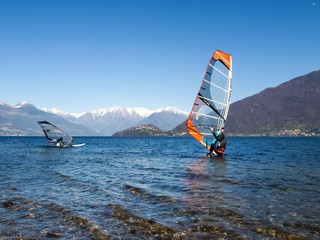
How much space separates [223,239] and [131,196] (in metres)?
6.24

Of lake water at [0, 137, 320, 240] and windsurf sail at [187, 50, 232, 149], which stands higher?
windsurf sail at [187, 50, 232, 149]

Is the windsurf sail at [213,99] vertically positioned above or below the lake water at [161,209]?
above

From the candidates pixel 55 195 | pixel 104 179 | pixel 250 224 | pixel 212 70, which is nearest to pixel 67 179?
pixel 104 179

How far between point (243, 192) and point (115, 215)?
22.7 feet

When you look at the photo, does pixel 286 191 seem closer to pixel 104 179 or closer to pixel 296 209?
pixel 296 209

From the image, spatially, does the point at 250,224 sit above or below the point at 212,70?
below

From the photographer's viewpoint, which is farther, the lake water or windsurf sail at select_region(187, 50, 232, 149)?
windsurf sail at select_region(187, 50, 232, 149)

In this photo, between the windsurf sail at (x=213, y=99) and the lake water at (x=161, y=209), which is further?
the windsurf sail at (x=213, y=99)

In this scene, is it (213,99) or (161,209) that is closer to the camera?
(161,209)

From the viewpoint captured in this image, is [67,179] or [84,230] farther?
[67,179]

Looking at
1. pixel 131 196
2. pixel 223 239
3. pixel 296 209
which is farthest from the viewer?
pixel 131 196

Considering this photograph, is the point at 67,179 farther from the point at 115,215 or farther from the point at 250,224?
the point at 250,224

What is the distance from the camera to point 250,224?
896cm

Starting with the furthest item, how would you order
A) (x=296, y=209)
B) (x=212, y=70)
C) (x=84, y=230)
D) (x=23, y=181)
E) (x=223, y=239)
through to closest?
1. (x=212, y=70)
2. (x=23, y=181)
3. (x=296, y=209)
4. (x=84, y=230)
5. (x=223, y=239)
